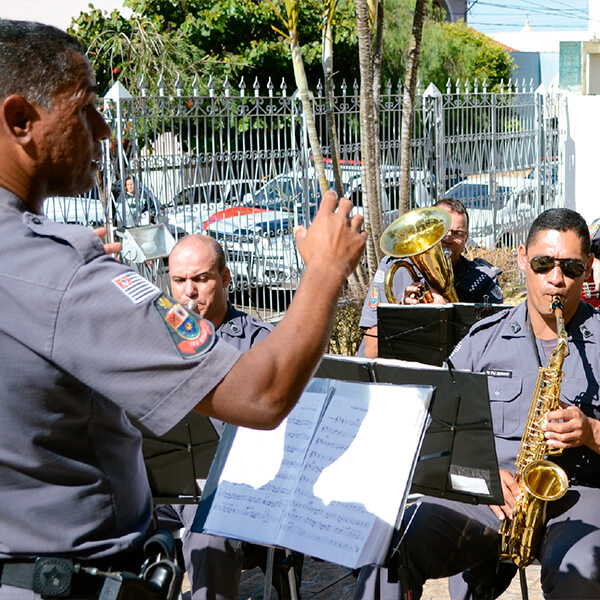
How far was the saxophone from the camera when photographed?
3254 mm

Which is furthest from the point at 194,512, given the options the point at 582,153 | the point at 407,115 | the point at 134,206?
the point at 582,153

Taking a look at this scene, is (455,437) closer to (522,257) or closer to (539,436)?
(539,436)

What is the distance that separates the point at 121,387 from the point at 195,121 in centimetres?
634

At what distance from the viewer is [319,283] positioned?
156 cm

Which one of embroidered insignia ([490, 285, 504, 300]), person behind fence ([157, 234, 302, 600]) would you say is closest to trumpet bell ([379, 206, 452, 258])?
embroidered insignia ([490, 285, 504, 300])

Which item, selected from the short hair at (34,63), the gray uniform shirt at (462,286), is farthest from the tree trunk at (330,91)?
the short hair at (34,63)

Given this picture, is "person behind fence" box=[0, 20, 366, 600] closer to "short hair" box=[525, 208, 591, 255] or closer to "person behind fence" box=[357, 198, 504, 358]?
"short hair" box=[525, 208, 591, 255]

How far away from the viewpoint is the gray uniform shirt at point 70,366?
1461 millimetres

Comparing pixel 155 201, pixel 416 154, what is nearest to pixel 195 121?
pixel 155 201

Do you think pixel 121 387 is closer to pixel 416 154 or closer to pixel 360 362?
pixel 360 362

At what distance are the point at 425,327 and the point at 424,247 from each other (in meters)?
0.74

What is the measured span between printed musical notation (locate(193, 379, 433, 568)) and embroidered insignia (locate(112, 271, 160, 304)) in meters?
1.15

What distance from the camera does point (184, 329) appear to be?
4.98 feet

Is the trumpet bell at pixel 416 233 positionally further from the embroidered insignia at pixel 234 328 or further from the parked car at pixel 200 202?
the parked car at pixel 200 202
